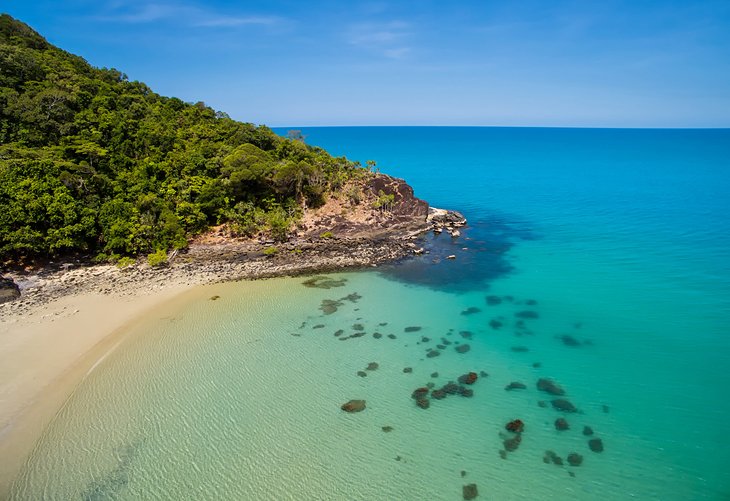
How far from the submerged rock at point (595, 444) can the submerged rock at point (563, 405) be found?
1.71 m

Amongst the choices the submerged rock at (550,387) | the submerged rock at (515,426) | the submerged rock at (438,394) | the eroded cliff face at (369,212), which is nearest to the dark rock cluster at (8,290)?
the eroded cliff face at (369,212)

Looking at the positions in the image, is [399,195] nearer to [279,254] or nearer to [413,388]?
[279,254]

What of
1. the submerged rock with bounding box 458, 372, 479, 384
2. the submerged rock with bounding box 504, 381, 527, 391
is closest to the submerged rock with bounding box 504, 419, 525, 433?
the submerged rock with bounding box 504, 381, 527, 391

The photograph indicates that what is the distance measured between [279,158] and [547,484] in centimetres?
4188

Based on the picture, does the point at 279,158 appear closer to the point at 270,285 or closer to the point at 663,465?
the point at 270,285

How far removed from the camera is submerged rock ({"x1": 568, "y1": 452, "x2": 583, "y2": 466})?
46.8ft

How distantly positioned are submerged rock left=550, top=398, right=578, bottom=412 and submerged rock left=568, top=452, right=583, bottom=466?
2.48 meters

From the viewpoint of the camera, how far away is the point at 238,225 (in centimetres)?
3722

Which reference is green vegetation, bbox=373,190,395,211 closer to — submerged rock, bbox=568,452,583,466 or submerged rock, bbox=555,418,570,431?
submerged rock, bbox=555,418,570,431

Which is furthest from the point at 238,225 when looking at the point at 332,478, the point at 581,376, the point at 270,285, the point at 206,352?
the point at 581,376

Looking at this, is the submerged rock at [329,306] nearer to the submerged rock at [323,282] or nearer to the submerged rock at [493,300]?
the submerged rock at [323,282]

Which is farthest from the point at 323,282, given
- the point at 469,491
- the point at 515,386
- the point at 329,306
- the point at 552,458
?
the point at 552,458

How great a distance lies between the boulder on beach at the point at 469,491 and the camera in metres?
13.1

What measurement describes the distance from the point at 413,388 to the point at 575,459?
7034 mm
